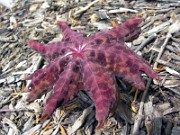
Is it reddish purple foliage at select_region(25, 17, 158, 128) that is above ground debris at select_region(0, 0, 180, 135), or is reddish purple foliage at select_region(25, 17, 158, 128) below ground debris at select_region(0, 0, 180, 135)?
above

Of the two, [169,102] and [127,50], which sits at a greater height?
[127,50]

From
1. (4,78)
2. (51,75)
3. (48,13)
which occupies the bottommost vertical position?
(4,78)

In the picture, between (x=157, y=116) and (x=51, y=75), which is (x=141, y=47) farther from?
(x=51, y=75)

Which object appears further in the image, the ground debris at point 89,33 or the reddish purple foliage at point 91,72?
the ground debris at point 89,33

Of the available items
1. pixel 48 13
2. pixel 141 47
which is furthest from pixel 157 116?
pixel 48 13

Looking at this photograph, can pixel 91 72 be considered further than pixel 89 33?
No

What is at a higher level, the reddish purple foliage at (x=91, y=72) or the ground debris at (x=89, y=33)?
the reddish purple foliage at (x=91, y=72)

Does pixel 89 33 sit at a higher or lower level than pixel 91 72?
lower

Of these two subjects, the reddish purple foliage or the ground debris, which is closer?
the reddish purple foliage
